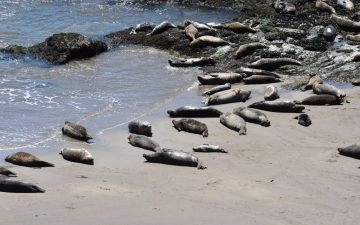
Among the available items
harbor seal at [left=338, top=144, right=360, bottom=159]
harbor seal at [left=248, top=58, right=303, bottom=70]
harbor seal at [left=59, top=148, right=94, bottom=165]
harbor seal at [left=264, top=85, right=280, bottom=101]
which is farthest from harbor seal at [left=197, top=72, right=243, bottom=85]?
harbor seal at [left=59, top=148, right=94, bottom=165]

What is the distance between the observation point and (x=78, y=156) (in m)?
6.18

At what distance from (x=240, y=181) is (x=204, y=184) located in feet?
1.44

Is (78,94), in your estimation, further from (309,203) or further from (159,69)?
(309,203)

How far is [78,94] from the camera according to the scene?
10508mm

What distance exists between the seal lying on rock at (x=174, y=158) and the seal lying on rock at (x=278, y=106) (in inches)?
121

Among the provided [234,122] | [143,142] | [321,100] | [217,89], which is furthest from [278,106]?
[143,142]

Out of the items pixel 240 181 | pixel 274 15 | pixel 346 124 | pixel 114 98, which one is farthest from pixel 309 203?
pixel 274 15

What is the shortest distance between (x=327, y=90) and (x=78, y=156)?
5357 millimetres

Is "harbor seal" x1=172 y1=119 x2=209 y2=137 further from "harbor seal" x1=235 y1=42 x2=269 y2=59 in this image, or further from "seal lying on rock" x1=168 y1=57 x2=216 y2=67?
"harbor seal" x1=235 y1=42 x2=269 y2=59

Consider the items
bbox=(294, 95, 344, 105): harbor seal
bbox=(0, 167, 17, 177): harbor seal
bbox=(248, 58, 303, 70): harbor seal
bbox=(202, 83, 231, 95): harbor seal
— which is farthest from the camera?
bbox=(248, 58, 303, 70): harbor seal

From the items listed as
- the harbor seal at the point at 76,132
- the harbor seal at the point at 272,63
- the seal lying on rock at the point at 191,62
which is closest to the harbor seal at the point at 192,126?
the harbor seal at the point at 76,132

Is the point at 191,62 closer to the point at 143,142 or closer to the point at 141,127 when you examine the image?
the point at 141,127

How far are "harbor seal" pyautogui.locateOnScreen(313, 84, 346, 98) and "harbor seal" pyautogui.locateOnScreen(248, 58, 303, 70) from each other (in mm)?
2326

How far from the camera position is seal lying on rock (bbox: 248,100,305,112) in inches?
336
